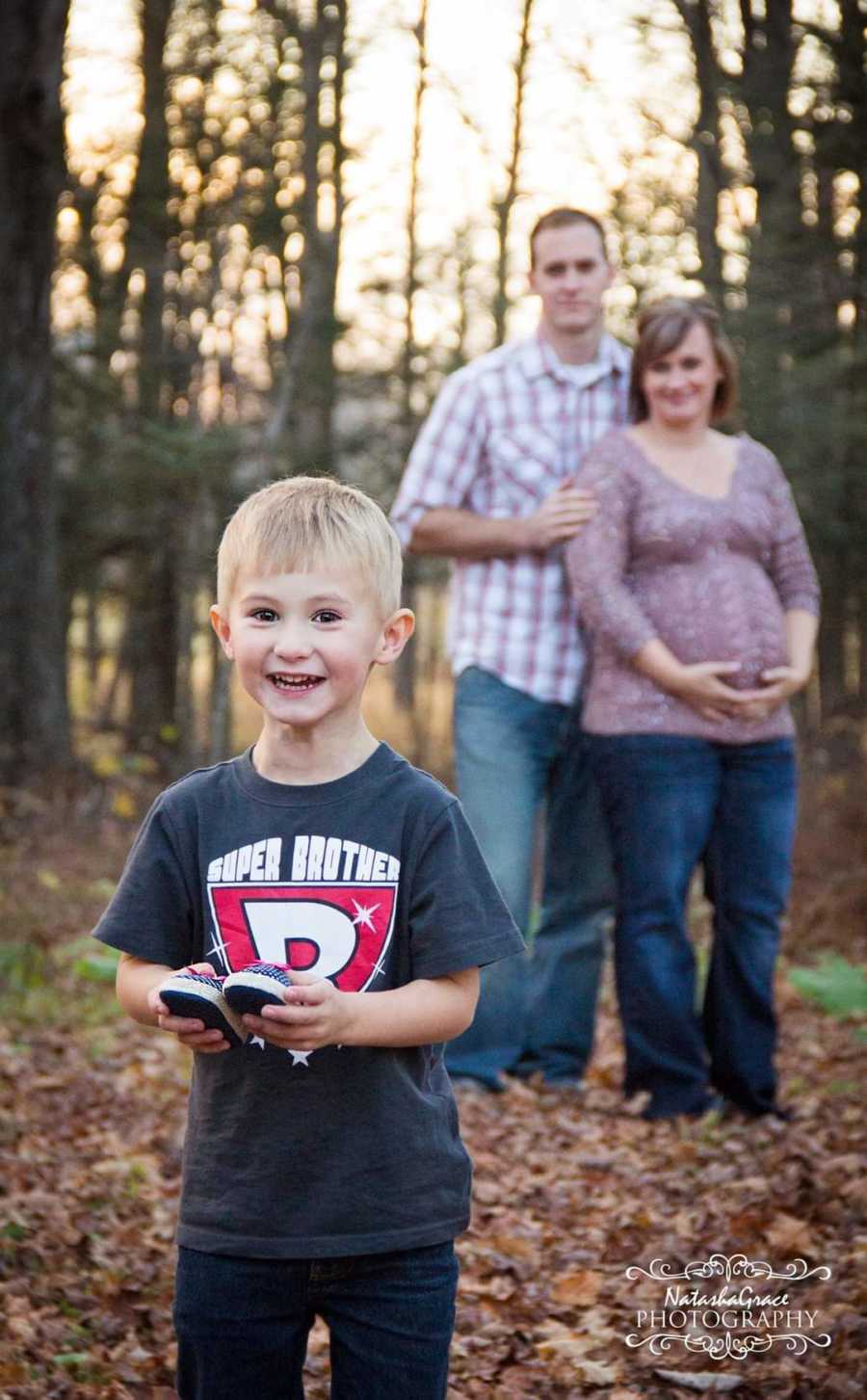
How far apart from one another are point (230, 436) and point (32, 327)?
2262 mm

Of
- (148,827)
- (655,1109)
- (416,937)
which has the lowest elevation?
(655,1109)

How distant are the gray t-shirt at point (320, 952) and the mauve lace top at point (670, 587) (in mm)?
2691

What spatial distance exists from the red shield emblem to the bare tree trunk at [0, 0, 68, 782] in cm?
909

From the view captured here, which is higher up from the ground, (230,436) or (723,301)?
(723,301)

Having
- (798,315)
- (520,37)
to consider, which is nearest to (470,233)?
(520,37)

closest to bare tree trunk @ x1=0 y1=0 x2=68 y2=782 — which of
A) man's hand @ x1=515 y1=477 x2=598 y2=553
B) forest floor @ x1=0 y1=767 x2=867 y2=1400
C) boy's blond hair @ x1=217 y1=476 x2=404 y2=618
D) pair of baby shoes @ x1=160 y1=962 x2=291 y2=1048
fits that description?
forest floor @ x1=0 y1=767 x2=867 y2=1400

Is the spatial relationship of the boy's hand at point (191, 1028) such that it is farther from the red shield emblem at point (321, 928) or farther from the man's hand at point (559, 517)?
the man's hand at point (559, 517)

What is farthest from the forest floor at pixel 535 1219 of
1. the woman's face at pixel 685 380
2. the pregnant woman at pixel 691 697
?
the woman's face at pixel 685 380

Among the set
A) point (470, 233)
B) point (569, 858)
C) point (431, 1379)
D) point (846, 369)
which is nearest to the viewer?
point (431, 1379)

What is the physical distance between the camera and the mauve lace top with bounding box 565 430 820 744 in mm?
4934

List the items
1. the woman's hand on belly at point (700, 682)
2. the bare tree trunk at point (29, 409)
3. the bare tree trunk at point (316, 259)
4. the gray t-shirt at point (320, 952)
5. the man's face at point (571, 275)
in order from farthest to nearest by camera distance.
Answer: the bare tree trunk at point (316, 259)
the bare tree trunk at point (29, 409)
the man's face at point (571, 275)
the woman's hand on belly at point (700, 682)
the gray t-shirt at point (320, 952)

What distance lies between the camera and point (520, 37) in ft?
46.8

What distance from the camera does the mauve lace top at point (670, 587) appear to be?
16.2ft

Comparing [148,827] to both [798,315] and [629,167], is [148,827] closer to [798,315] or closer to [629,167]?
[798,315]
